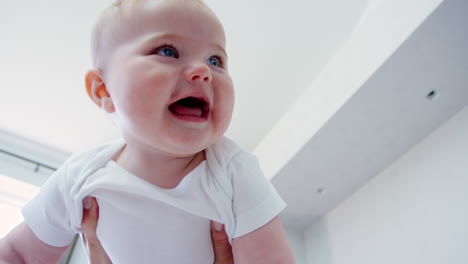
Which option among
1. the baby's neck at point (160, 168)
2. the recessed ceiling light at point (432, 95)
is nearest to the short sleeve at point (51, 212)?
the baby's neck at point (160, 168)

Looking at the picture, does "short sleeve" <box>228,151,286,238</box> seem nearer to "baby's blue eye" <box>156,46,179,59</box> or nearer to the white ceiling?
"baby's blue eye" <box>156,46,179,59</box>

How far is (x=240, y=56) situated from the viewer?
4.98 feet

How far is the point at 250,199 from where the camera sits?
52 cm

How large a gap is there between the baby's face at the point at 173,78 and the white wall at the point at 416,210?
1.19 meters

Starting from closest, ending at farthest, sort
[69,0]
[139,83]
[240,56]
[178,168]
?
[139,83]
[178,168]
[69,0]
[240,56]

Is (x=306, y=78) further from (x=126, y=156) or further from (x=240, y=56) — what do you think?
(x=126, y=156)

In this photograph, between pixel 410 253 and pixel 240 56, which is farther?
pixel 240 56

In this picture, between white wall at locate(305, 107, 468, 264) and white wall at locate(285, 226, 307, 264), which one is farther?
white wall at locate(285, 226, 307, 264)

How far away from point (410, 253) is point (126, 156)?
1294mm

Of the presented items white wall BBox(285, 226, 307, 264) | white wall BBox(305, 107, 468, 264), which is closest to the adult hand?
white wall BBox(305, 107, 468, 264)

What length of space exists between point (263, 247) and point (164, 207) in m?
0.18

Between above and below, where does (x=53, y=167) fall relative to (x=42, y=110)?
below

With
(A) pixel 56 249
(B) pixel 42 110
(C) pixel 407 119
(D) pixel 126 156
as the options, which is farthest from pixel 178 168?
(B) pixel 42 110

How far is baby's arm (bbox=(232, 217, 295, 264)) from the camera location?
19.3 inches
